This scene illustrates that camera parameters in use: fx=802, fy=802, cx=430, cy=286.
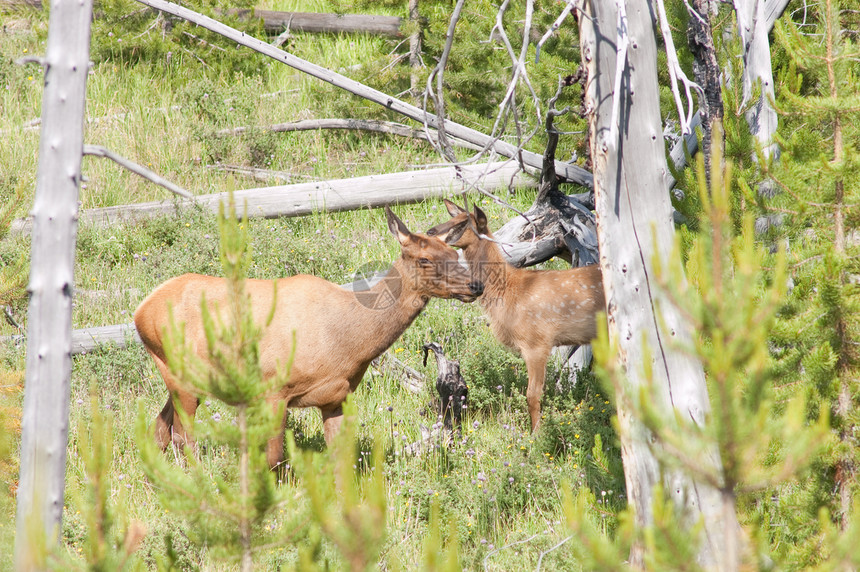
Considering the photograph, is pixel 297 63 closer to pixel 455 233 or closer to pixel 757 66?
pixel 455 233

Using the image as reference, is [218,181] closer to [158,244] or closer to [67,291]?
[158,244]

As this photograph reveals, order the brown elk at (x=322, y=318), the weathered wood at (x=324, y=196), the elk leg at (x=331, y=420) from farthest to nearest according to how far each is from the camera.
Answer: the weathered wood at (x=324, y=196), the elk leg at (x=331, y=420), the brown elk at (x=322, y=318)

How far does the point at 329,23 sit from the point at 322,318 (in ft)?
31.7

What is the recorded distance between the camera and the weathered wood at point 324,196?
9000 mm

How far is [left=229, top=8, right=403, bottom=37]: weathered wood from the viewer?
46.0ft

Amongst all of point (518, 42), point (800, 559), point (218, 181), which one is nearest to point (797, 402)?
point (800, 559)

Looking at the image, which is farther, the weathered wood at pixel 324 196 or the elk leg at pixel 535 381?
the weathered wood at pixel 324 196

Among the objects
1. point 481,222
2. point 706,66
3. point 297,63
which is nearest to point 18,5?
point 297,63

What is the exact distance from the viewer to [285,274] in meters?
8.46

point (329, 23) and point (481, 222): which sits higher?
point (329, 23)

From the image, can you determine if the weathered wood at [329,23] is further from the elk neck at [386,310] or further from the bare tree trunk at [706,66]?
the bare tree trunk at [706,66]

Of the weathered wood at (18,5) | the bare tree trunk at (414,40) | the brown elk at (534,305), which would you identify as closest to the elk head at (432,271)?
the brown elk at (534,305)

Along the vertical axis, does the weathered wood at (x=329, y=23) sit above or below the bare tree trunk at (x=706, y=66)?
above

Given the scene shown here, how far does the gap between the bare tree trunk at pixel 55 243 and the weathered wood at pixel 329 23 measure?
428 inches
